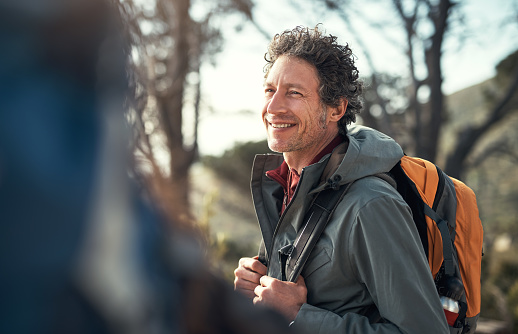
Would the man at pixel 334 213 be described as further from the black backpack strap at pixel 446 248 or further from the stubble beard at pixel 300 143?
the black backpack strap at pixel 446 248

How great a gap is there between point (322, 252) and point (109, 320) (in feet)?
4.54

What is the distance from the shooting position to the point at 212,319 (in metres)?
0.52

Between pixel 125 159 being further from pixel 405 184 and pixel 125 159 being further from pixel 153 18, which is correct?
pixel 153 18

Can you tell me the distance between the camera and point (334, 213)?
1.79 metres

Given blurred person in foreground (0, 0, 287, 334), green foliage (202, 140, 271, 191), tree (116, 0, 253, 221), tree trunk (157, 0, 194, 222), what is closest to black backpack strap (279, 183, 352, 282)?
blurred person in foreground (0, 0, 287, 334)

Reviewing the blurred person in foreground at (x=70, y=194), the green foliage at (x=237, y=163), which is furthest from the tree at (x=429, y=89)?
the green foliage at (x=237, y=163)

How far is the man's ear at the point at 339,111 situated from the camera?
7.51 ft

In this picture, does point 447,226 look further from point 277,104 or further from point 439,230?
point 277,104

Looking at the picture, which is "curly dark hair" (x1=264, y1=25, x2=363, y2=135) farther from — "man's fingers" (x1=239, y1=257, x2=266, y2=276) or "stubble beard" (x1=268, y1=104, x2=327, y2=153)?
"man's fingers" (x1=239, y1=257, x2=266, y2=276)

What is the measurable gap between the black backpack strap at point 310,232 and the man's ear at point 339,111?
1.79 feet

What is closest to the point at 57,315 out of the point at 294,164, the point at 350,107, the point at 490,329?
the point at 294,164

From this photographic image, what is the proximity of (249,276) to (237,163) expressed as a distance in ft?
50.6

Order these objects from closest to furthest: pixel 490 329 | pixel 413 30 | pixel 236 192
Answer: pixel 413 30, pixel 490 329, pixel 236 192

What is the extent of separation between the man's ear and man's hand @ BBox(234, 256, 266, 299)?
79cm
